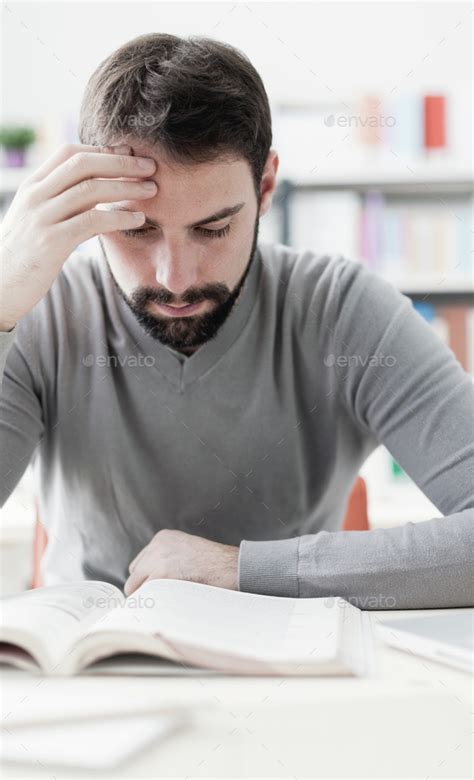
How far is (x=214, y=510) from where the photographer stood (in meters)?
1.24

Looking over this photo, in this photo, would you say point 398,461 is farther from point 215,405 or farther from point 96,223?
point 96,223

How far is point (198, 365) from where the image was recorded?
1.22 metres

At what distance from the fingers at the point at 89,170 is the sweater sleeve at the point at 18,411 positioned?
0.64 feet

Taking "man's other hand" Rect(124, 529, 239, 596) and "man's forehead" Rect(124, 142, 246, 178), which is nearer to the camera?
"man's other hand" Rect(124, 529, 239, 596)

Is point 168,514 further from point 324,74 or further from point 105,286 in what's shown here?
point 324,74

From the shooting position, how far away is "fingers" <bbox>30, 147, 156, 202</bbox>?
991 millimetres

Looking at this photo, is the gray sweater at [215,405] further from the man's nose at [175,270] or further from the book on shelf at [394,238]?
the book on shelf at [394,238]

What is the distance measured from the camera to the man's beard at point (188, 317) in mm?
1096

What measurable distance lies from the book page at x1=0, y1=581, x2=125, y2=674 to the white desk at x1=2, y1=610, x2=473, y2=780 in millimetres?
22
